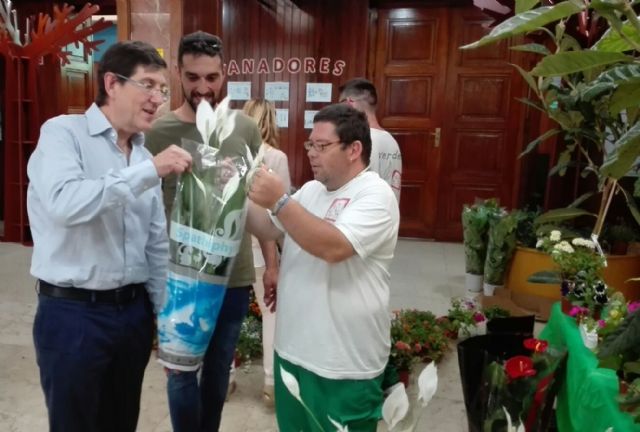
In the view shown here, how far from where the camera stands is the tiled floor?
7.78 ft

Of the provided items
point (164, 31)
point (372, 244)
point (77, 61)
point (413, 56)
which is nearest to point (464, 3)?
point (413, 56)

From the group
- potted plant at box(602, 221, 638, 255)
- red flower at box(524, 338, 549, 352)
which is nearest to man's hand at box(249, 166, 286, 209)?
red flower at box(524, 338, 549, 352)

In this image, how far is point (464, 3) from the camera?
17.7ft

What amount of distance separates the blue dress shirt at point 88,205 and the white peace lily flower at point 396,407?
83 centimetres

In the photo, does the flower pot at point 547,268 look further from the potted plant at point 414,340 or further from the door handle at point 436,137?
the door handle at point 436,137

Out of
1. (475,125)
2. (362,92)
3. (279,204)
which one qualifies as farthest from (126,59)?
(475,125)

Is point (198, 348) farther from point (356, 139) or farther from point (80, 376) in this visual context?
point (356, 139)

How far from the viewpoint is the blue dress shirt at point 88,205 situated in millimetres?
1187

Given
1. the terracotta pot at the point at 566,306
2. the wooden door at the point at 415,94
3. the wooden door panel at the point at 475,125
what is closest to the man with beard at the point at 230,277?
the terracotta pot at the point at 566,306

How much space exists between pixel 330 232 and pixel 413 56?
4.70 m

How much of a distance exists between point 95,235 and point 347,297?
64cm

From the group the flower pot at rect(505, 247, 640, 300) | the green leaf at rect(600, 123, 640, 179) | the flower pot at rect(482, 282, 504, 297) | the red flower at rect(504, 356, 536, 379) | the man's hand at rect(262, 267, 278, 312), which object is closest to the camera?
the green leaf at rect(600, 123, 640, 179)

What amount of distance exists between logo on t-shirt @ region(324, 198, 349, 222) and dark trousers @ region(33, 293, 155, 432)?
0.55m

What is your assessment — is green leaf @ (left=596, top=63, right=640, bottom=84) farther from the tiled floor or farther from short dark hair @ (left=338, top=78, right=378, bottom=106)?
short dark hair @ (left=338, top=78, right=378, bottom=106)
